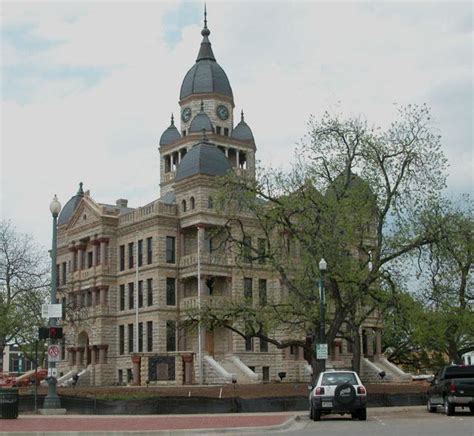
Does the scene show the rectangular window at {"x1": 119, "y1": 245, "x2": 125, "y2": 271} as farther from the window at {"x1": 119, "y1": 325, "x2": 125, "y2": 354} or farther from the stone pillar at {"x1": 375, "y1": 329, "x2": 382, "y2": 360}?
the stone pillar at {"x1": 375, "y1": 329, "x2": 382, "y2": 360}

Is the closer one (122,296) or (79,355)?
(122,296)

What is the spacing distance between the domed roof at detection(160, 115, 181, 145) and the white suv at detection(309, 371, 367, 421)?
2350 inches

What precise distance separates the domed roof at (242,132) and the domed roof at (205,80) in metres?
2.92

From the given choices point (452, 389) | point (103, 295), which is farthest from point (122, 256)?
point (452, 389)

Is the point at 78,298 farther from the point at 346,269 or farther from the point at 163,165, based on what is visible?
the point at 346,269

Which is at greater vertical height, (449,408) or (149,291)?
(149,291)

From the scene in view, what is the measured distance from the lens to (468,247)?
41.7 meters

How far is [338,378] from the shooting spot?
2588cm

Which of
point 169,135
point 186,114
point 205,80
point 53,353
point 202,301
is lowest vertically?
point 53,353

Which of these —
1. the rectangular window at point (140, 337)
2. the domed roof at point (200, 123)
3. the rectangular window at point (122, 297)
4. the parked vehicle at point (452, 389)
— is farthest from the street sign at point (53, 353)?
the domed roof at point (200, 123)

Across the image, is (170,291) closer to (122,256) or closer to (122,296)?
(122,296)

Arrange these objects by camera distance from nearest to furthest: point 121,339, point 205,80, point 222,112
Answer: point 121,339, point 205,80, point 222,112

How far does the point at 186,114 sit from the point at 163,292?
23.5m

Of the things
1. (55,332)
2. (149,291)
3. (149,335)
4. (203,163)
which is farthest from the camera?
(149,291)
